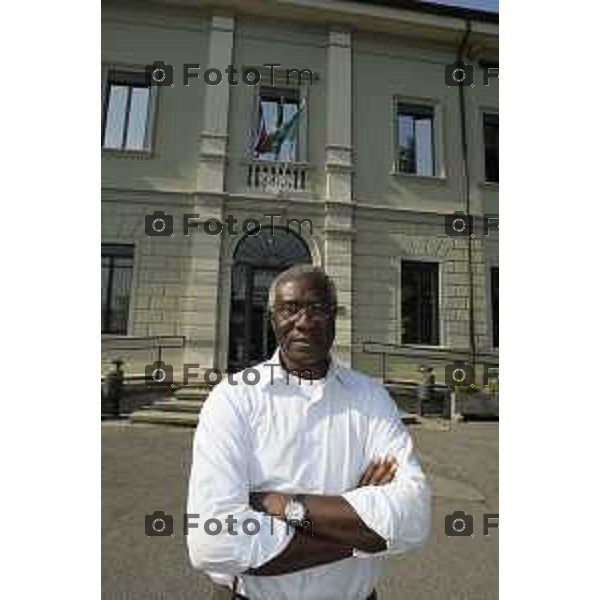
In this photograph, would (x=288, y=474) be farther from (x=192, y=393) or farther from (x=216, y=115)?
(x=216, y=115)

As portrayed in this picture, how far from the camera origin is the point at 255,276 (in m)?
1.62

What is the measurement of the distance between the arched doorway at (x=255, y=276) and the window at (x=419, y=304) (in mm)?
541

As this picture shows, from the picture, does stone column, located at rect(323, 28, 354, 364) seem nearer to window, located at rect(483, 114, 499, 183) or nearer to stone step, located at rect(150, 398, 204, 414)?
window, located at rect(483, 114, 499, 183)

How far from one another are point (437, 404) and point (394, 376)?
20.0 inches

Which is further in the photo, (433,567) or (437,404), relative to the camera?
(437,404)

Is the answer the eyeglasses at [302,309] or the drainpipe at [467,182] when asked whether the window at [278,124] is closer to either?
the drainpipe at [467,182]

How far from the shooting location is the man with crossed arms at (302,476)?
0.62 metres

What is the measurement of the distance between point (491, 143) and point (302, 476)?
2037 mm

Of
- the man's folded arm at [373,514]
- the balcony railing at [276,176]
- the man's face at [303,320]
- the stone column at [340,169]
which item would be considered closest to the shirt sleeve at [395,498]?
the man's folded arm at [373,514]

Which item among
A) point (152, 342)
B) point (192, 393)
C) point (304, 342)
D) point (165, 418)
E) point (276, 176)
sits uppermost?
point (276, 176)

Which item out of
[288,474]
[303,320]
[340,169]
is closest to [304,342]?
[303,320]
